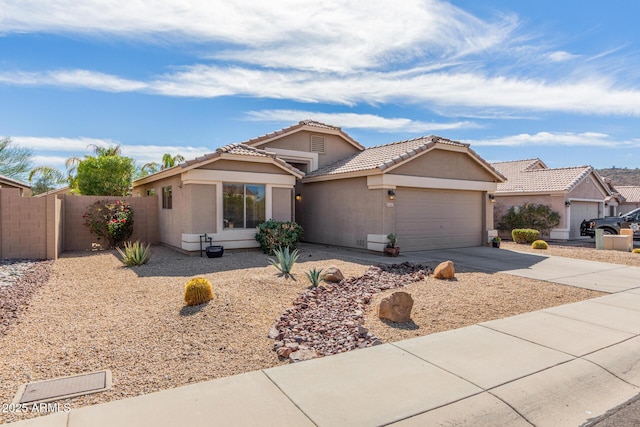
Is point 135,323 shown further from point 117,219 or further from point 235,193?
point 117,219

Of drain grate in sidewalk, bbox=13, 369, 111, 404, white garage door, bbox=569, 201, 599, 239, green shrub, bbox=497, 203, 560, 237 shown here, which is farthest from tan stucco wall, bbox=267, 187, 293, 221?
white garage door, bbox=569, 201, 599, 239

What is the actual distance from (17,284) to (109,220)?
257 inches

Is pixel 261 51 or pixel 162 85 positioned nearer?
pixel 261 51

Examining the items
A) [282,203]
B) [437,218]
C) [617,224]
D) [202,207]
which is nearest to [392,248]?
[437,218]

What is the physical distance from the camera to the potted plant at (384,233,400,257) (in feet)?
43.6

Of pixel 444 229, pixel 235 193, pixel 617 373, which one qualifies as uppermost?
pixel 235 193

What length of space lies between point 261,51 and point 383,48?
428 cm

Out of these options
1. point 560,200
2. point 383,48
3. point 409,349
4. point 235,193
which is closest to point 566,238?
point 560,200

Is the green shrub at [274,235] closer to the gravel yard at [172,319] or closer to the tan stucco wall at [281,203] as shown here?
A: the tan stucco wall at [281,203]

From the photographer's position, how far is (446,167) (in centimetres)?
1559

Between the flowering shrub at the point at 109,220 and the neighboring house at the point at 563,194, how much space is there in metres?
20.2

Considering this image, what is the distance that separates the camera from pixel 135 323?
583 centimetres

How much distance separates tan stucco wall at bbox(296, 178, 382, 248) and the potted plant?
1.20ft

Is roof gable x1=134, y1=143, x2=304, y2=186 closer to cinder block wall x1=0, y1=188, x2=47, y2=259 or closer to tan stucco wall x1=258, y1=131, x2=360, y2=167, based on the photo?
tan stucco wall x1=258, y1=131, x2=360, y2=167
